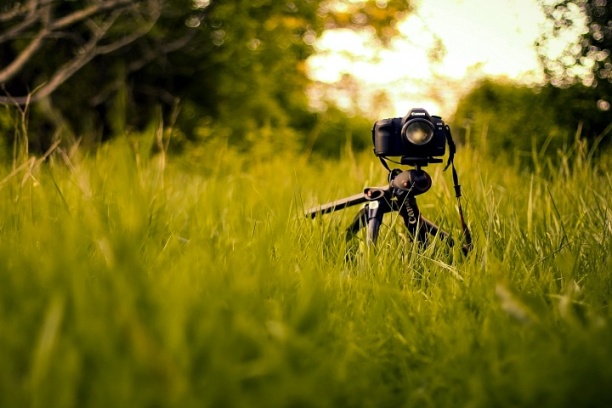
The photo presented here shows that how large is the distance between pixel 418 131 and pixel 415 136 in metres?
0.02

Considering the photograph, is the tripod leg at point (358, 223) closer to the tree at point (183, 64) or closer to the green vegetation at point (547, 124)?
the green vegetation at point (547, 124)

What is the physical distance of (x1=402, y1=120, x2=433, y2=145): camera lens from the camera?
1686mm

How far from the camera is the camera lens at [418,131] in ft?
5.53

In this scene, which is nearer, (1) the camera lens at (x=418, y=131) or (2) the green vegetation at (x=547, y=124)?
(1) the camera lens at (x=418, y=131)

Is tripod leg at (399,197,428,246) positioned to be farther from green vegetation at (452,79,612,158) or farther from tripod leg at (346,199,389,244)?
green vegetation at (452,79,612,158)

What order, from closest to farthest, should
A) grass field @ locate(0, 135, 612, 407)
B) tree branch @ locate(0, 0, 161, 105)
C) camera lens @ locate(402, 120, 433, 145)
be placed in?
grass field @ locate(0, 135, 612, 407) < camera lens @ locate(402, 120, 433, 145) < tree branch @ locate(0, 0, 161, 105)

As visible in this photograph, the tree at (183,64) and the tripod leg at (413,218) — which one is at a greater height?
the tree at (183,64)

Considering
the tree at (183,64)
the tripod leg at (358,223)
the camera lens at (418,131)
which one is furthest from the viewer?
the tree at (183,64)

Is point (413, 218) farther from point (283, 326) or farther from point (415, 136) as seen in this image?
point (283, 326)

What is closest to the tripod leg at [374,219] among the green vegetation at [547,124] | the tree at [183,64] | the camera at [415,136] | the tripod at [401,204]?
the tripod at [401,204]

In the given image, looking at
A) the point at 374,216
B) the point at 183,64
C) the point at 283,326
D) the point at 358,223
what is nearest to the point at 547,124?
the point at 358,223

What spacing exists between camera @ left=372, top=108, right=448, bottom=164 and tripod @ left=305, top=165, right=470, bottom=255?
6 cm

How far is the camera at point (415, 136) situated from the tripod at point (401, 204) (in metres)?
0.06

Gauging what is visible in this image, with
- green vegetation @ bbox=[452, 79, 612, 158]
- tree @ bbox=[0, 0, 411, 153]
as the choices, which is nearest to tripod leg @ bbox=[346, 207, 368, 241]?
green vegetation @ bbox=[452, 79, 612, 158]
